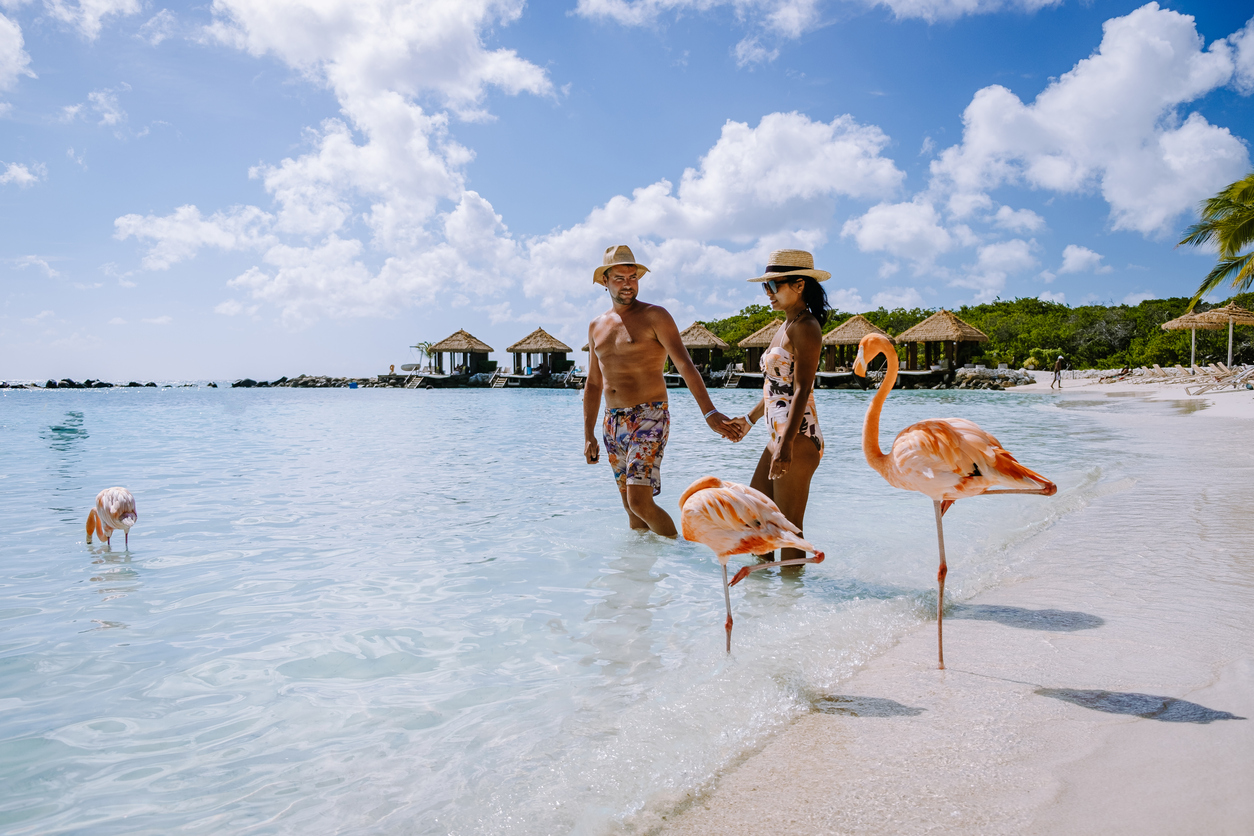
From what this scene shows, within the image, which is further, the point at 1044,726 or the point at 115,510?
the point at 115,510

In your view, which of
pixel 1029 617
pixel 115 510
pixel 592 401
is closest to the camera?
pixel 1029 617

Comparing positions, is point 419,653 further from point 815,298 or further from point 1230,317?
point 1230,317

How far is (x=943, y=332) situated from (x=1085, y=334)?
13991 mm

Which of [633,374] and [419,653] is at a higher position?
[633,374]

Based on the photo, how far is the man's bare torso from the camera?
472cm

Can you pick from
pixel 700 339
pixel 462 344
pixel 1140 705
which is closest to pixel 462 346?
pixel 462 344

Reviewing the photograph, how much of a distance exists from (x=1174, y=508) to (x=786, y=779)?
18.6ft

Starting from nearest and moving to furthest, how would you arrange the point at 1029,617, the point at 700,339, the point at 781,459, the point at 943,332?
the point at 1029,617
the point at 781,459
the point at 943,332
the point at 700,339

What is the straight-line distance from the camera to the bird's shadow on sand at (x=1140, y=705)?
222cm

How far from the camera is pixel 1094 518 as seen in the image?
575 cm

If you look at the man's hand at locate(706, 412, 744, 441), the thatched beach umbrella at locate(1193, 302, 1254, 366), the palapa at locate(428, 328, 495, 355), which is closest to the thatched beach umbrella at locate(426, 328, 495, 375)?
the palapa at locate(428, 328, 495, 355)

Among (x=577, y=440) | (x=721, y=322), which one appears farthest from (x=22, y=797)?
(x=721, y=322)

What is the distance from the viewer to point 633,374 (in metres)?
4.75

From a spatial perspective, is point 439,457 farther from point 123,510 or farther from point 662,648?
point 662,648
